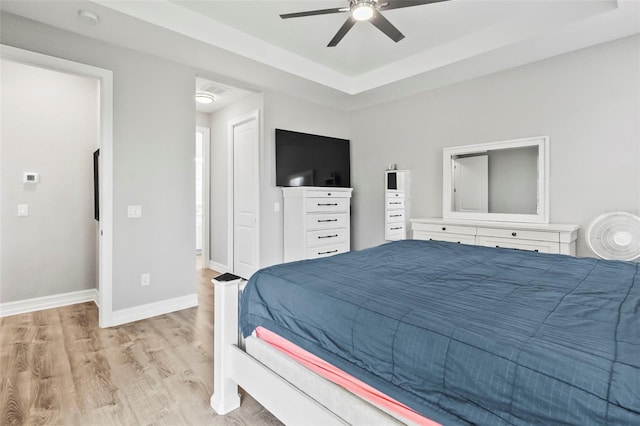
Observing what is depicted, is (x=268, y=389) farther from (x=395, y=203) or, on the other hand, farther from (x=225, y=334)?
(x=395, y=203)

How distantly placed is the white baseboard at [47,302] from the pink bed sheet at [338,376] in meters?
3.06

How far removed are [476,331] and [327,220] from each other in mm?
3406

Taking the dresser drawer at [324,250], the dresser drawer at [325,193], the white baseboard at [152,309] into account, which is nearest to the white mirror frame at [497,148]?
the dresser drawer at [325,193]

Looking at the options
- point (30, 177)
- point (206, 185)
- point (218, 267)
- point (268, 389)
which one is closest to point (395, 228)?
point (218, 267)

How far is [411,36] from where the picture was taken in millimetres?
3369

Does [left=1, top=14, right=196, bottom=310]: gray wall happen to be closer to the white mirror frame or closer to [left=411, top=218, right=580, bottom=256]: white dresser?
[left=411, top=218, right=580, bottom=256]: white dresser

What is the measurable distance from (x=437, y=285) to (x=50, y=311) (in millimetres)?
3807

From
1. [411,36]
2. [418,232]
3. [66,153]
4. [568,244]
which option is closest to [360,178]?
[418,232]

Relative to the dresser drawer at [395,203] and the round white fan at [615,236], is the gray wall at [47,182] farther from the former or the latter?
the round white fan at [615,236]

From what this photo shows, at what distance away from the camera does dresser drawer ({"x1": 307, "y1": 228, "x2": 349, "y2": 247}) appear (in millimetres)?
4172

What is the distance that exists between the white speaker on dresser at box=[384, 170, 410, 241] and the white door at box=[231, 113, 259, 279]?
69.8 inches

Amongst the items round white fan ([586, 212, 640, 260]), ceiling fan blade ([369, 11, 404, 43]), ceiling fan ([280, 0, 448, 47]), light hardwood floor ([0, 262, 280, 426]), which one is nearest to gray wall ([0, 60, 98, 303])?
light hardwood floor ([0, 262, 280, 426])

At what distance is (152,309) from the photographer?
3240 mm

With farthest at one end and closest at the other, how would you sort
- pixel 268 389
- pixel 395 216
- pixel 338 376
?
pixel 395 216
pixel 268 389
pixel 338 376
